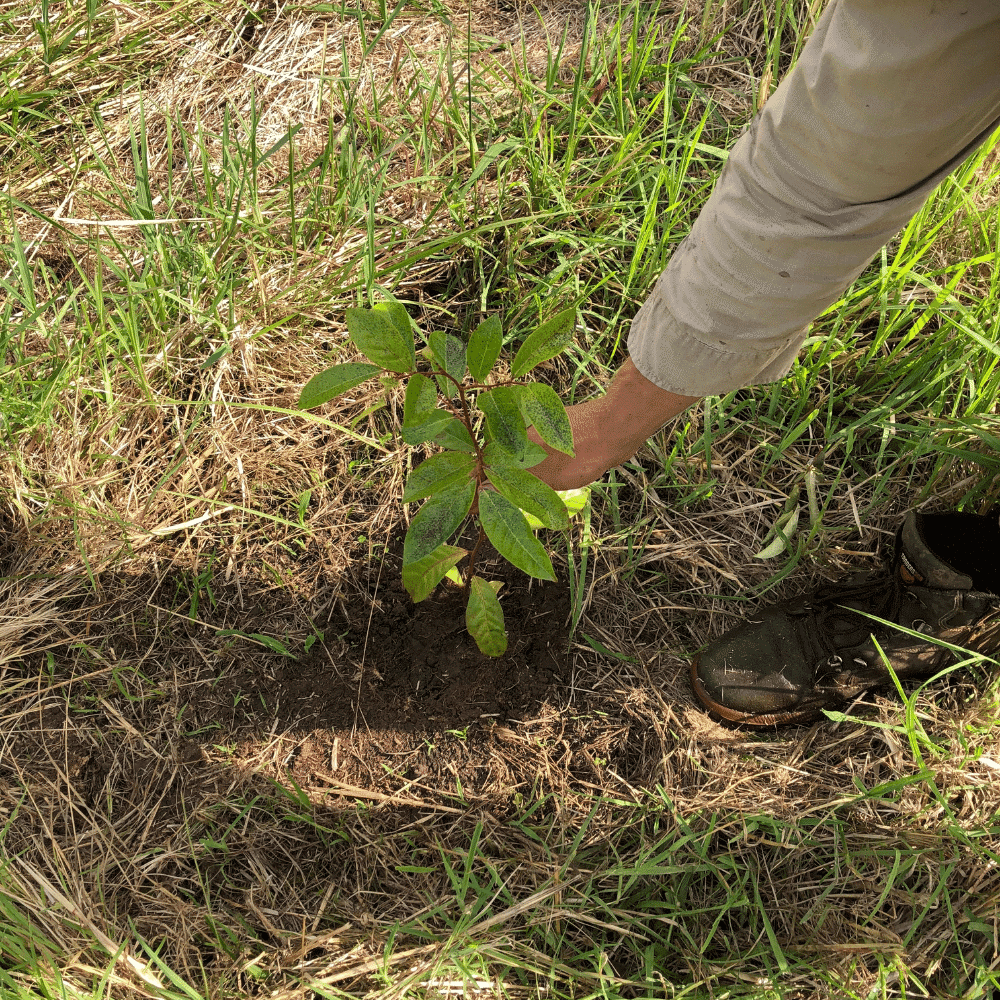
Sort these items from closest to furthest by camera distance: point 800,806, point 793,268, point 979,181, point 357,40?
point 793,268 → point 800,806 → point 979,181 → point 357,40

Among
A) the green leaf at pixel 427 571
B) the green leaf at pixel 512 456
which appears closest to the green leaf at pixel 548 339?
the green leaf at pixel 512 456

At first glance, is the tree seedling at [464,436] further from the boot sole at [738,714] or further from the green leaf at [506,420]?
the boot sole at [738,714]

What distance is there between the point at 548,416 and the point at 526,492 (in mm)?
107

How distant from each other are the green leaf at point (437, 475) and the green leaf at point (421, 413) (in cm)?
4

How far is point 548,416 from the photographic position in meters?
1.06

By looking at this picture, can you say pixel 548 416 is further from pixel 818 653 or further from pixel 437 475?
pixel 818 653

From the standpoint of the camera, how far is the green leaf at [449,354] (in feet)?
3.56

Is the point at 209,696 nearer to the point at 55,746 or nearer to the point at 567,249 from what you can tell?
the point at 55,746

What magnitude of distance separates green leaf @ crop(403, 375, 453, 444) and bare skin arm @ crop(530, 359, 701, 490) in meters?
0.32

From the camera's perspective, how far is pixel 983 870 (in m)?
1.41

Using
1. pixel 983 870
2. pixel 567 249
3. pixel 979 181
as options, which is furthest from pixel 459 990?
pixel 979 181

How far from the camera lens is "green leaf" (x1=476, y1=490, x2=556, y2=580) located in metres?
1.04

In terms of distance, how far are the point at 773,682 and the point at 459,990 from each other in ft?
2.68

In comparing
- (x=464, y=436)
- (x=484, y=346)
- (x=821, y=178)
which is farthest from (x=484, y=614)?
(x=821, y=178)
